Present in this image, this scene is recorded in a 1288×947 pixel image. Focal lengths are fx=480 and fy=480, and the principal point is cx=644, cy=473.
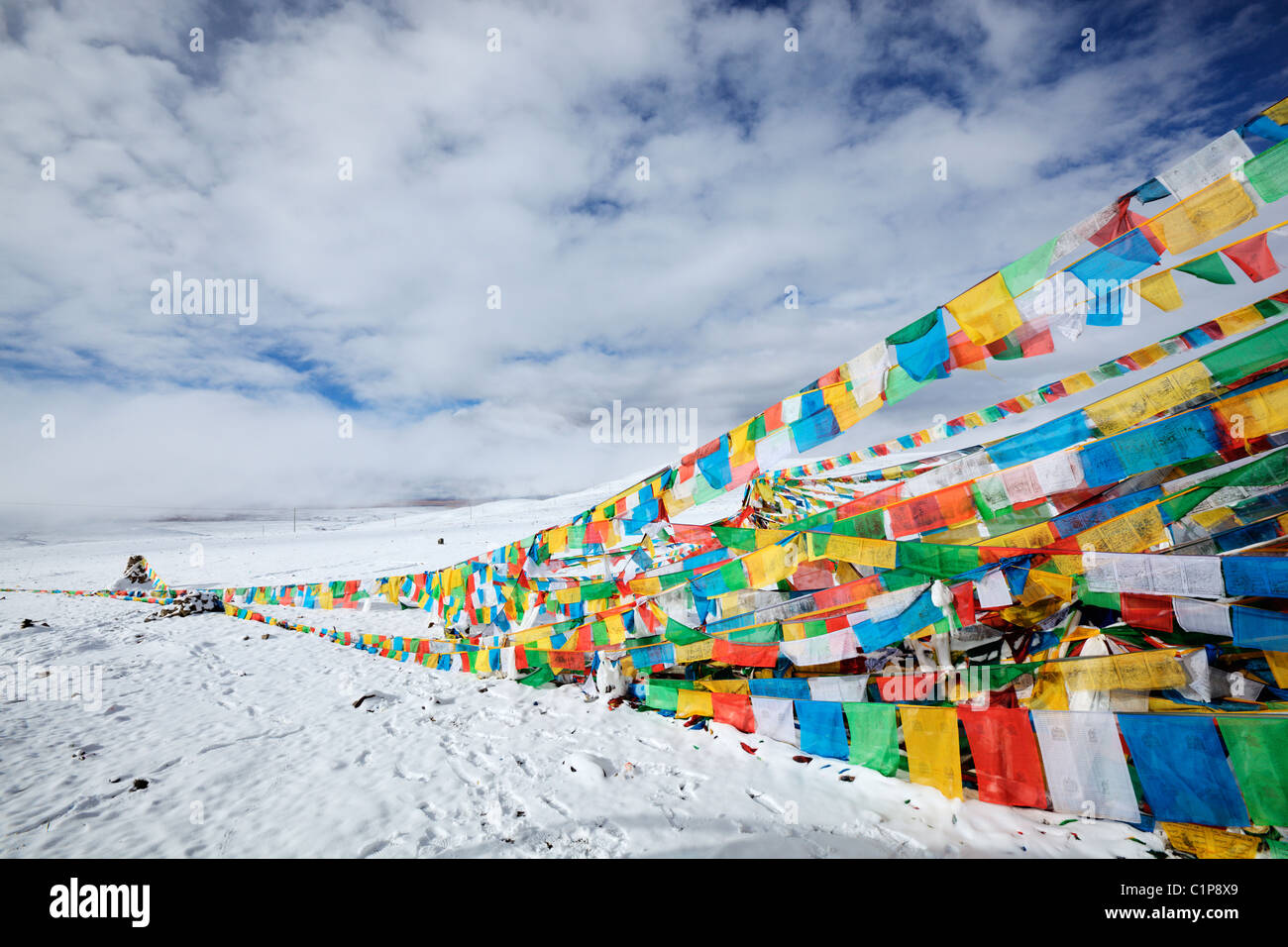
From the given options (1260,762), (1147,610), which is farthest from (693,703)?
(1260,762)

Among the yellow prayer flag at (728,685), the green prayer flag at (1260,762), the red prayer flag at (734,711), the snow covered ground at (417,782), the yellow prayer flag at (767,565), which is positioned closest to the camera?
the green prayer flag at (1260,762)

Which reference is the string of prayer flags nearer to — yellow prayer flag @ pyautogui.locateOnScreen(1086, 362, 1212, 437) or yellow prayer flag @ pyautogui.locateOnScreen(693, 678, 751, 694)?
yellow prayer flag @ pyautogui.locateOnScreen(1086, 362, 1212, 437)

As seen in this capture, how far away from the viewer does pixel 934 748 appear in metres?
3.31

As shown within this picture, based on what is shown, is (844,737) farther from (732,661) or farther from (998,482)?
(998,482)

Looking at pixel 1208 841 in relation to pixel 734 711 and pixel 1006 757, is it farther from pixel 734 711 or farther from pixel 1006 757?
pixel 734 711

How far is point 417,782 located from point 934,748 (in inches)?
153

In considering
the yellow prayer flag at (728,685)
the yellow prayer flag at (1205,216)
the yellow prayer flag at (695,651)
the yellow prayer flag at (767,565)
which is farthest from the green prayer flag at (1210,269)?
the yellow prayer flag at (695,651)

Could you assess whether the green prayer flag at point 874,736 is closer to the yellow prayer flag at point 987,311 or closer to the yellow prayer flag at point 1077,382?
the yellow prayer flag at point 987,311

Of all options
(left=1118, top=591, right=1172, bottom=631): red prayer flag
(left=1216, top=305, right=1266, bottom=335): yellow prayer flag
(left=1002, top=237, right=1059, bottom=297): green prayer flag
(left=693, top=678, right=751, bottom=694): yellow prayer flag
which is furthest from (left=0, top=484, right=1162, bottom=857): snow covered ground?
(left=1216, top=305, right=1266, bottom=335): yellow prayer flag

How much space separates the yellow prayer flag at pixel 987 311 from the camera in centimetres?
316

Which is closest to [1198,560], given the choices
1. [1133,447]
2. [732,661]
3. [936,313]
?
[1133,447]

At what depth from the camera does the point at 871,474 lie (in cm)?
1288

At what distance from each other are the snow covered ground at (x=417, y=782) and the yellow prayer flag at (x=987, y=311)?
307 centimetres
